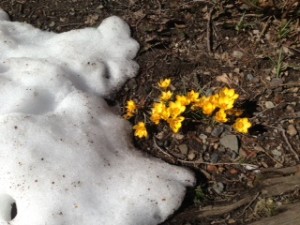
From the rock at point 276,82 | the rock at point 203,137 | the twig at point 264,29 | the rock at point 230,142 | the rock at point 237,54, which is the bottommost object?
the rock at point 203,137

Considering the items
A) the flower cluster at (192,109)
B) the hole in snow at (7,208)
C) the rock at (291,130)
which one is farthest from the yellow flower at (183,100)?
the hole in snow at (7,208)

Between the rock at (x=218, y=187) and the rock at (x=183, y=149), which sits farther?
the rock at (x=183, y=149)

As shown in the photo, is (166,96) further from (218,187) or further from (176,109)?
(218,187)

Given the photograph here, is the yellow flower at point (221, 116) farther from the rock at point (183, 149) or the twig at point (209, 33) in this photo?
the twig at point (209, 33)

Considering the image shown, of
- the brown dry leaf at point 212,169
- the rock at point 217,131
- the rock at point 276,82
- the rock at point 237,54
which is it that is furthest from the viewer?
the rock at point 237,54

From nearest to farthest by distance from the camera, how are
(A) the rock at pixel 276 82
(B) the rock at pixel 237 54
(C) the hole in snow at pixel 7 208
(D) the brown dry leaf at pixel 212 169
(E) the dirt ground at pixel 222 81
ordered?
(C) the hole in snow at pixel 7 208, (E) the dirt ground at pixel 222 81, (D) the brown dry leaf at pixel 212 169, (A) the rock at pixel 276 82, (B) the rock at pixel 237 54

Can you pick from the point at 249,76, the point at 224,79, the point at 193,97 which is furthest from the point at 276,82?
the point at 193,97
